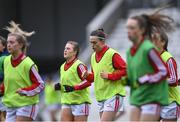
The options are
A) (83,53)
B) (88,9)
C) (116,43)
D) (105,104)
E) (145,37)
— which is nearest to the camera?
(145,37)

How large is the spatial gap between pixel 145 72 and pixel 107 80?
9.28ft

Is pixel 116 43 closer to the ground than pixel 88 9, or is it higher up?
closer to the ground

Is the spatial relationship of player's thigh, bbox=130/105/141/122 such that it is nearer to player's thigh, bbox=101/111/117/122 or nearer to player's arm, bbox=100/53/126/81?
player's arm, bbox=100/53/126/81

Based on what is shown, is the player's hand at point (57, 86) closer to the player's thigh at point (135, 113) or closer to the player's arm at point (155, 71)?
the player's thigh at point (135, 113)

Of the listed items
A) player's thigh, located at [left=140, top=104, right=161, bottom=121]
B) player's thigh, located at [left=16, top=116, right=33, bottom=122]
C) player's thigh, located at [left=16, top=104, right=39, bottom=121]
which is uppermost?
player's thigh, located at [left=16, top=104, right=39, bottom=121]

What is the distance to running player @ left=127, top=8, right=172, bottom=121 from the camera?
998 cm

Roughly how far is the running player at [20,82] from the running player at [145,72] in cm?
236

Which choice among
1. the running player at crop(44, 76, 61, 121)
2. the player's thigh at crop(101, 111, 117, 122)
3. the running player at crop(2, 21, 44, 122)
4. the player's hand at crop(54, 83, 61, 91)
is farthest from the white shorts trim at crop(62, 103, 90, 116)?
the running player at crop(44, 76, 61, 121)

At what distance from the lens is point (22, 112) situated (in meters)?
12.1

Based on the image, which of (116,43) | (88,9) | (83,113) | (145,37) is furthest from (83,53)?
(145,37)

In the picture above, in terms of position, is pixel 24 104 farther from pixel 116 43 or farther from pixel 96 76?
pixel 116 43

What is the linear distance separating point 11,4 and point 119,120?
12.5 metres

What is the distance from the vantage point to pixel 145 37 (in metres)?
10.2

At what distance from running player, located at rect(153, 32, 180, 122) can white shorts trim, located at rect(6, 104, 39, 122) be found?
2.12m
